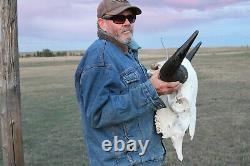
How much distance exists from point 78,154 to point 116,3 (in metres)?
5.63

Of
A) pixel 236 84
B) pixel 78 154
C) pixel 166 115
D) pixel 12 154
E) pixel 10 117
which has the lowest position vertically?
pixel 236 84

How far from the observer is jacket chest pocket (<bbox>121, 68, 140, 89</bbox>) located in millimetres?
2916

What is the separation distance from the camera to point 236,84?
18.9m

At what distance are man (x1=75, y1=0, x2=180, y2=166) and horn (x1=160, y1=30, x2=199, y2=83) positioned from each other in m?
0.05

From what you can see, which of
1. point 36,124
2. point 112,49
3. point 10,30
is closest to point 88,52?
point 112,49

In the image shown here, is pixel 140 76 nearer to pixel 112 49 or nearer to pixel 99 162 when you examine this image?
pixel 112 49

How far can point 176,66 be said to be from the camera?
2.69m

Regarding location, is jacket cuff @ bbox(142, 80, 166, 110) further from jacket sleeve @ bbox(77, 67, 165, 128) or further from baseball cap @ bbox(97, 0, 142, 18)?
baseball cap @ bbox(97, 0, 142, 18)

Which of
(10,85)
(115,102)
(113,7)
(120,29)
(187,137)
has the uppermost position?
(113,7)

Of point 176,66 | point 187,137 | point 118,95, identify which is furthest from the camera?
point 187,137

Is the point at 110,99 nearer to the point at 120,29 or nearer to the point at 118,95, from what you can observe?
the point at 118,95

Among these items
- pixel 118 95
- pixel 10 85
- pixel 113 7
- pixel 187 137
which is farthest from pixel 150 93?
pixel 187 137

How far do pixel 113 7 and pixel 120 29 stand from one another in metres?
0.15

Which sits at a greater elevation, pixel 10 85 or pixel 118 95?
pixel 118 95
